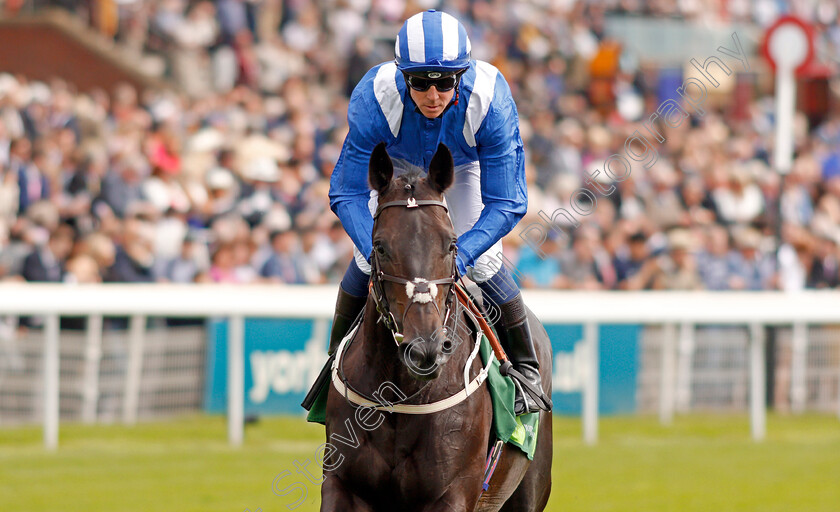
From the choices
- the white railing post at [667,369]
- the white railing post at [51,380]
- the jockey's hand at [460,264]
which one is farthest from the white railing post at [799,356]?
the jockey's hand at [460,264]

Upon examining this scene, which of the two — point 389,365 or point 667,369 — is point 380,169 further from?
point 667,369

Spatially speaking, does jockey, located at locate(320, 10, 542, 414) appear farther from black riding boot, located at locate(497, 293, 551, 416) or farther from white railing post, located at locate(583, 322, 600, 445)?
white railing post, located at locate(583, 322, 600, 445)

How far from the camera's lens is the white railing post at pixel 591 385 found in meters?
10.4

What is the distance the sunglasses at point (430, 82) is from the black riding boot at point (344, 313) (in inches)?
37.1

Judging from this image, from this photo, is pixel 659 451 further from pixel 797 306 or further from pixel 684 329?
pixel 797 306

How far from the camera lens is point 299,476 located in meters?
8.54

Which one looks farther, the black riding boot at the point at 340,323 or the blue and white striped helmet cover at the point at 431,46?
the black riding boot at the point at 340,323

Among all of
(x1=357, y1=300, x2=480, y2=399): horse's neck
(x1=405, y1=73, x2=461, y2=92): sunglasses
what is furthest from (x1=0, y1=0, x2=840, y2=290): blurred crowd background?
(x1=405, y1=73, x2=461, y2=92): sunglasses

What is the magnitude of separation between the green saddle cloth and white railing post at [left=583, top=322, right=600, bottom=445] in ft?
17.2

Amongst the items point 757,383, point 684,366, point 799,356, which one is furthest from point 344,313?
point 799,356

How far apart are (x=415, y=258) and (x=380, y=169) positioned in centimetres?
47

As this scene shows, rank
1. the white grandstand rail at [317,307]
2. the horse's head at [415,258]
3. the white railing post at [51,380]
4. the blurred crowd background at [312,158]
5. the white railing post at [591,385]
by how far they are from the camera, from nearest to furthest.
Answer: the horse's head at [415,258]
the white railing post at [51,380]
the white grandstand rail at [317,307]
the white railing post at [591,385]
the blurred crowd background at [312,158]

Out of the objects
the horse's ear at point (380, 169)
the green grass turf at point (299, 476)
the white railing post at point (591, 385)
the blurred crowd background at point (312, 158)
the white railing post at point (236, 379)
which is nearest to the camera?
the horse's ear at point (380, 169)

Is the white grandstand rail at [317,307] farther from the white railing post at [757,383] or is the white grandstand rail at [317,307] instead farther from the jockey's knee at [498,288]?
the jockey's knee at [498,288]
